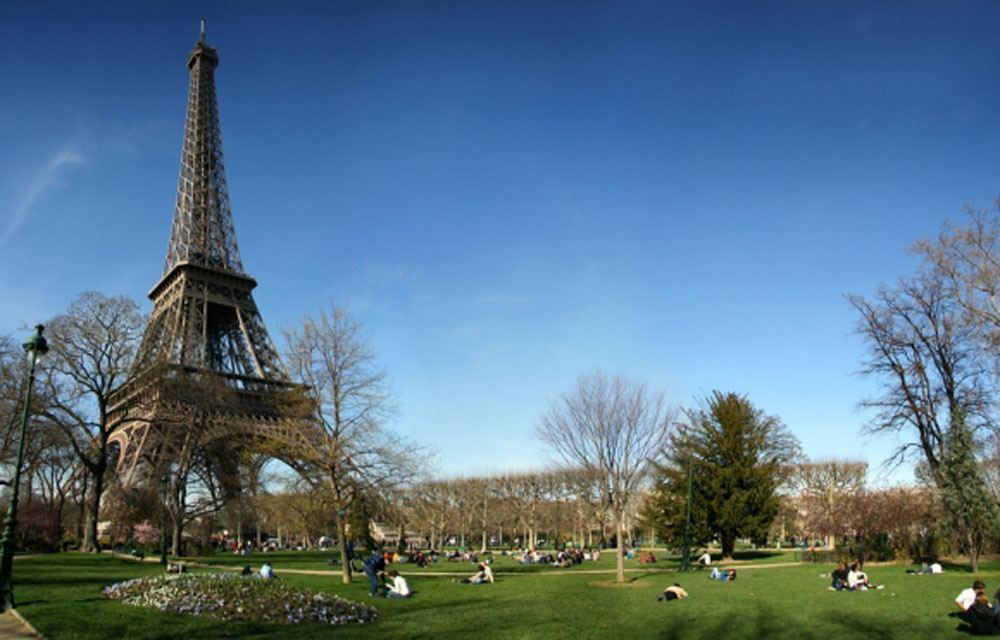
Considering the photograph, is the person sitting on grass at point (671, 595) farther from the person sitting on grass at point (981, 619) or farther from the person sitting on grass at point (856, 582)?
the person sitting on grass at point (981, 619)

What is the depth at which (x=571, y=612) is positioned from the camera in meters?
16.6

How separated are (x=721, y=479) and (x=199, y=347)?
41.8 metres

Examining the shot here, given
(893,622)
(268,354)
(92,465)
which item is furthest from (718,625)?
(268,354)

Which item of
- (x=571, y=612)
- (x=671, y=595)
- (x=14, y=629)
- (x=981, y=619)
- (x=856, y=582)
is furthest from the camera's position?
(x=856, y=582)

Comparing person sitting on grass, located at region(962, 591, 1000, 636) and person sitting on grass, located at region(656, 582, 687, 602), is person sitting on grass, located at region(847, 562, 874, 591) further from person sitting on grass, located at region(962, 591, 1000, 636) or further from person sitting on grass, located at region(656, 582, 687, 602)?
person sitting on grass, located at region(962, 591, 1000, 636)

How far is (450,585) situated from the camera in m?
25.1

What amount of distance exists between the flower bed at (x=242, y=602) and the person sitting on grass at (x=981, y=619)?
12412 mm

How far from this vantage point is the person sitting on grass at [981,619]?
12.8m

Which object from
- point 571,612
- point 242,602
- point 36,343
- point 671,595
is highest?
point 36,343

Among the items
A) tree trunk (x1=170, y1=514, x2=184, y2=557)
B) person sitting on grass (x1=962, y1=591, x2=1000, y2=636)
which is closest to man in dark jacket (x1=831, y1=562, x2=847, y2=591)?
person sitting on grass (x1=962, y1=591, x2=1000, y2=636)

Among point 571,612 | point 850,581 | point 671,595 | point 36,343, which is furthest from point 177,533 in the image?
point 850,581

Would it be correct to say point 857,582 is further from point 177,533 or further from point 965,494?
point 177,533

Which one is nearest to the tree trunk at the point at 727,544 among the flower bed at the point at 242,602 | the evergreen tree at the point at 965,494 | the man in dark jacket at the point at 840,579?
the evergreen tree at the point at 965,494

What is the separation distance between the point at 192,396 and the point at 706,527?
1283 inches
